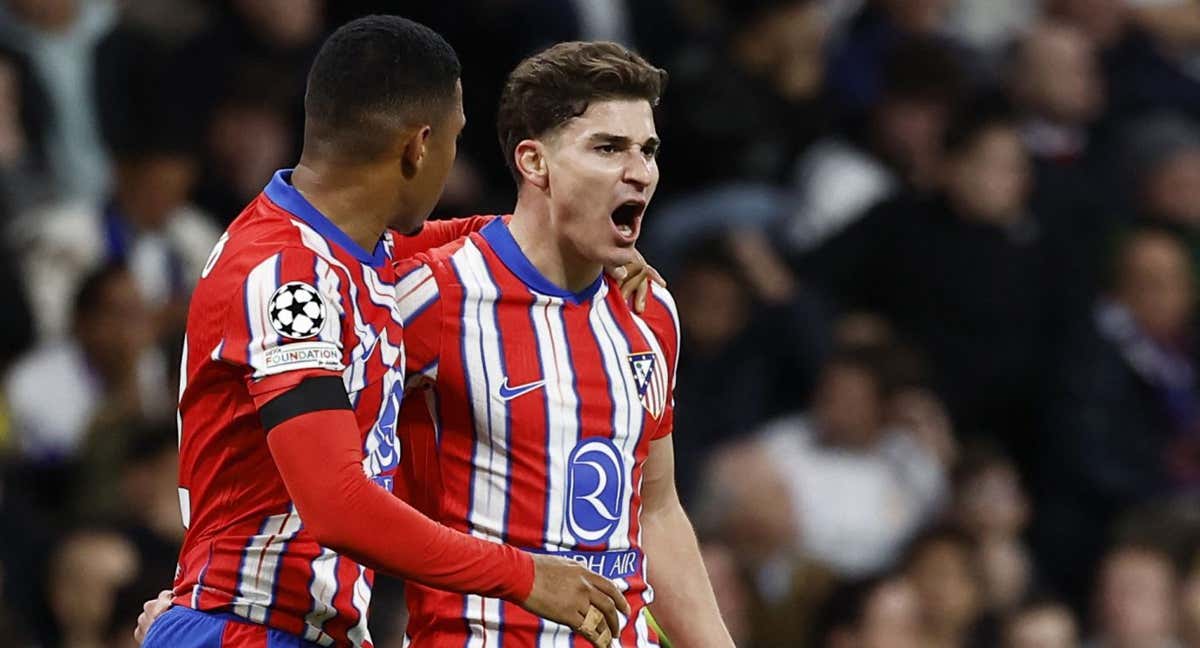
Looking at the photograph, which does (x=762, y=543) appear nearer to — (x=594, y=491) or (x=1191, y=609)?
(x=1191, y=609)

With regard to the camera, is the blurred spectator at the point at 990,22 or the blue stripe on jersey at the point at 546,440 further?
the blurred spectator at the point at 990,22

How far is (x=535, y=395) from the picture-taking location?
4.13 meters

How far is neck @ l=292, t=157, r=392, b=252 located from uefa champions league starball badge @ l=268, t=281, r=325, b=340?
0.72 ft

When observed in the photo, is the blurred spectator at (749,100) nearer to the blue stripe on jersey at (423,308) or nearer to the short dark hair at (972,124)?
the short dark hair at (972,124)

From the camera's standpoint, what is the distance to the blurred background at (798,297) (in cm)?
739

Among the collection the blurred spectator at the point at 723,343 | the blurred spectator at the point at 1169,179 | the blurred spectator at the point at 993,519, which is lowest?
the blurred spectator at the point at 993,519

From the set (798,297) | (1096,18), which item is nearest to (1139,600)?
(798,297)

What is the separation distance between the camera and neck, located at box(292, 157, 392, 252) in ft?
13.0

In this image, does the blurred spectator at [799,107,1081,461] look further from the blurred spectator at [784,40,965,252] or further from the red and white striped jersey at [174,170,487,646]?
the red and white striped jersey at [174,170,487,646]

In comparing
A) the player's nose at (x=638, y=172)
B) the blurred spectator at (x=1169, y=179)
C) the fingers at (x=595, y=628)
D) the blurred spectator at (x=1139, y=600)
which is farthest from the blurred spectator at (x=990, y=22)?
the fingers at (x=595, y=628)

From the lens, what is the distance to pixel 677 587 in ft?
14.8

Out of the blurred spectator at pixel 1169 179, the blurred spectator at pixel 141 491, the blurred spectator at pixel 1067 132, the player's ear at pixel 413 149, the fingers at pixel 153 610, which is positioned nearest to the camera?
the player's ear at pixel 413 149

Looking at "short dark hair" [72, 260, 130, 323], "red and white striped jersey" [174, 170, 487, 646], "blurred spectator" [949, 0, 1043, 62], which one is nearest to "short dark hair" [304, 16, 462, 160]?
"red and white striped jersey" [174, 170, 487, 646]

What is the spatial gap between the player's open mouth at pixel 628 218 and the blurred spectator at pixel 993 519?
4.74m
